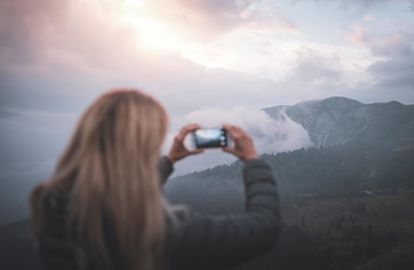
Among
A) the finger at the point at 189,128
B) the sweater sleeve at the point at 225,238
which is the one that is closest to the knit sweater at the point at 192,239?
the sweater sleeve at the point at 225,238

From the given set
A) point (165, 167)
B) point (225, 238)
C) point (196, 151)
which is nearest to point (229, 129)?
point (196, 151)

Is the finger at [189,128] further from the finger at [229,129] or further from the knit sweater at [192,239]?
the knit sweater at [192,239]

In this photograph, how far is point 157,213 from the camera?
2.82m

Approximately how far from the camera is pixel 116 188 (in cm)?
277

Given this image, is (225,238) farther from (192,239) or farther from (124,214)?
(124,214)

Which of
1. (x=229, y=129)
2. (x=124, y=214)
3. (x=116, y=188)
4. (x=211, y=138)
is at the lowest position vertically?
(x=124, y=214)

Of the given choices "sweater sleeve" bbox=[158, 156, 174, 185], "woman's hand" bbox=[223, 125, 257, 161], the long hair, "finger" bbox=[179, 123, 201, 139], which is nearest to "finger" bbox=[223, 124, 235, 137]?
"woman's hand" bbox=[223, 125, 257, 161]

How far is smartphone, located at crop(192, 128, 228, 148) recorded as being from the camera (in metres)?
4.22

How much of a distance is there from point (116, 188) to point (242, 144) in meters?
1.75

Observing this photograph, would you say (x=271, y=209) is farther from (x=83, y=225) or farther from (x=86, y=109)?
(x=86, y=109)

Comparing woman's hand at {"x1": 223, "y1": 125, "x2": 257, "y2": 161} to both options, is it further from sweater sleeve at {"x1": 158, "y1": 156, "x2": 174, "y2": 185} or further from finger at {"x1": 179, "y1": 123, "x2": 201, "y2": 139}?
sweater sleeve at {"x1": 158, "y1": 156, "x2": 174, "y2": 185}

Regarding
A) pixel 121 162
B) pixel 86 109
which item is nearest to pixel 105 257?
pixel 121 162

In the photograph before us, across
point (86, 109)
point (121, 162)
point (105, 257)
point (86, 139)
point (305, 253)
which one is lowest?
point (305, 253)

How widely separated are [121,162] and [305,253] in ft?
703
